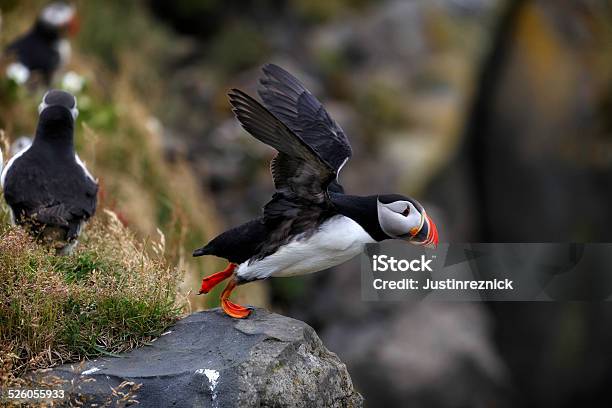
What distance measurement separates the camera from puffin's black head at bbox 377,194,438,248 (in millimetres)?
4906

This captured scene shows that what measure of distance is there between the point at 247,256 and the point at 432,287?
4.42 feet

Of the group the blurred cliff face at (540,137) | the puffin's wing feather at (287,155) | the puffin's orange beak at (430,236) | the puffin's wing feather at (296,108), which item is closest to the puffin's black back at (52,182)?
the puffin's wing feather at (296,108)

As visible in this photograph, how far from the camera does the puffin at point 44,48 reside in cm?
988

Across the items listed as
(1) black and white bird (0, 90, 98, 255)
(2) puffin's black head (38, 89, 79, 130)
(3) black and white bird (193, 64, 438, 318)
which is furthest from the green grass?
(2) puffin's black head (38, 89, 79, 130)

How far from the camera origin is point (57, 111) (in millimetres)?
6270

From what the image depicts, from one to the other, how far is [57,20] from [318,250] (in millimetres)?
6335

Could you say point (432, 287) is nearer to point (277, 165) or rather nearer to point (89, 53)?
point (277, 165)

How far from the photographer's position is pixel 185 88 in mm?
15789

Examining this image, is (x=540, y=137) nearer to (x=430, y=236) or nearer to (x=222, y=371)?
(x=430, y=236)

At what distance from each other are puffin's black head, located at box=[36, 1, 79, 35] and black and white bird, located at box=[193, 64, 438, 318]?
5.80 metres

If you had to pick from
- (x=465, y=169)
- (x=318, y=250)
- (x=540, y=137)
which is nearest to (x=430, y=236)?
(x=318, y=250)

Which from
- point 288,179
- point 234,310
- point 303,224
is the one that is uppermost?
point 288,179

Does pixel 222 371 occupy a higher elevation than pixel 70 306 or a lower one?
lower

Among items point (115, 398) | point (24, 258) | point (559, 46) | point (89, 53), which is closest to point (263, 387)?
point (115, 398)
